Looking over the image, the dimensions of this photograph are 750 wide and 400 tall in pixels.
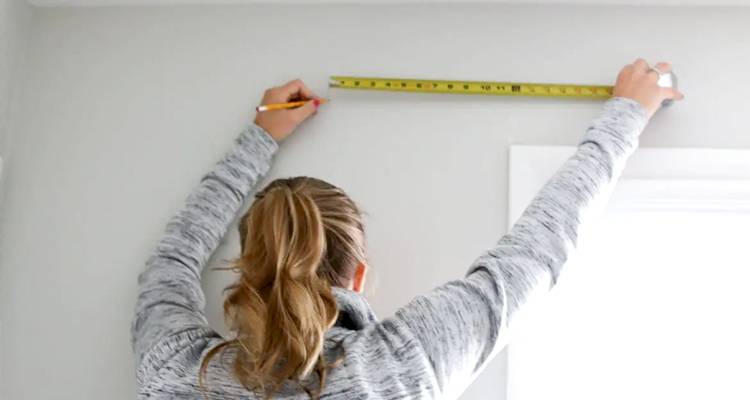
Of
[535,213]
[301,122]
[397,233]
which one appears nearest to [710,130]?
[535,213]

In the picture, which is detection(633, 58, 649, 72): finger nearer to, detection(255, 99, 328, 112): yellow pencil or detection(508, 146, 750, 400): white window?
detection(508, 146, 750, 400): white window

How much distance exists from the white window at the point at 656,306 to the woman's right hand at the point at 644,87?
0.69 ft

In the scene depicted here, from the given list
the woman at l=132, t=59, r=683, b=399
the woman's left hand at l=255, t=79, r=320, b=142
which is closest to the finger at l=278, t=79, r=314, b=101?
the woman's left hand at l=255, t=79, r=320, b=142

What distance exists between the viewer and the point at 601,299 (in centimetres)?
182

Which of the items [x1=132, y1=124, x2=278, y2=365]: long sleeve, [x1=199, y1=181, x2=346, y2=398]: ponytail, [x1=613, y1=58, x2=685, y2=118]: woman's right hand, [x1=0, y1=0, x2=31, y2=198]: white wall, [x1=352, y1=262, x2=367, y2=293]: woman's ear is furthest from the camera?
[x1=0, y1=0, x2=31, y2=198]: white wall

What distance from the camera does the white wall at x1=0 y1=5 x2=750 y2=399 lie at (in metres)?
1.77

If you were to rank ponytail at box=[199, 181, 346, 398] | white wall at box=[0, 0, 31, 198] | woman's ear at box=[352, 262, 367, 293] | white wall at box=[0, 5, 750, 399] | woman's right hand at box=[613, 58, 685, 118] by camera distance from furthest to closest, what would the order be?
white wall at box=[0, 0, 31, 198], white wall at box=[0, 5, 750, 399], woman's right hand at box=[613, 58, 685, 118], woman's ear at box=[352, 262, 367, 293], ponytail at box=[199, 181, 346, 398]

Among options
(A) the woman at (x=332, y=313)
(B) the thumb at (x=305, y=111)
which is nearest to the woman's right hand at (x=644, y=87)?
(A) the woman at (x=332, y=313)

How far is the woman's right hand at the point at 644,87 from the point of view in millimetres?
1662

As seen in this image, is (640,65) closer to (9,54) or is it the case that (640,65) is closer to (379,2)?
(379,2)

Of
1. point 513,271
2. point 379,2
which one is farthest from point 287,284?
point 379,2

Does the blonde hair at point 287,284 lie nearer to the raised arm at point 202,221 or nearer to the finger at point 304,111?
the raised arm at point 202,221

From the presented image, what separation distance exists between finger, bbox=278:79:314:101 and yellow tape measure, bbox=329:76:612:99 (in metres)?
0.06

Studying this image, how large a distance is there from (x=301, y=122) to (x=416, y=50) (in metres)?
0.28
